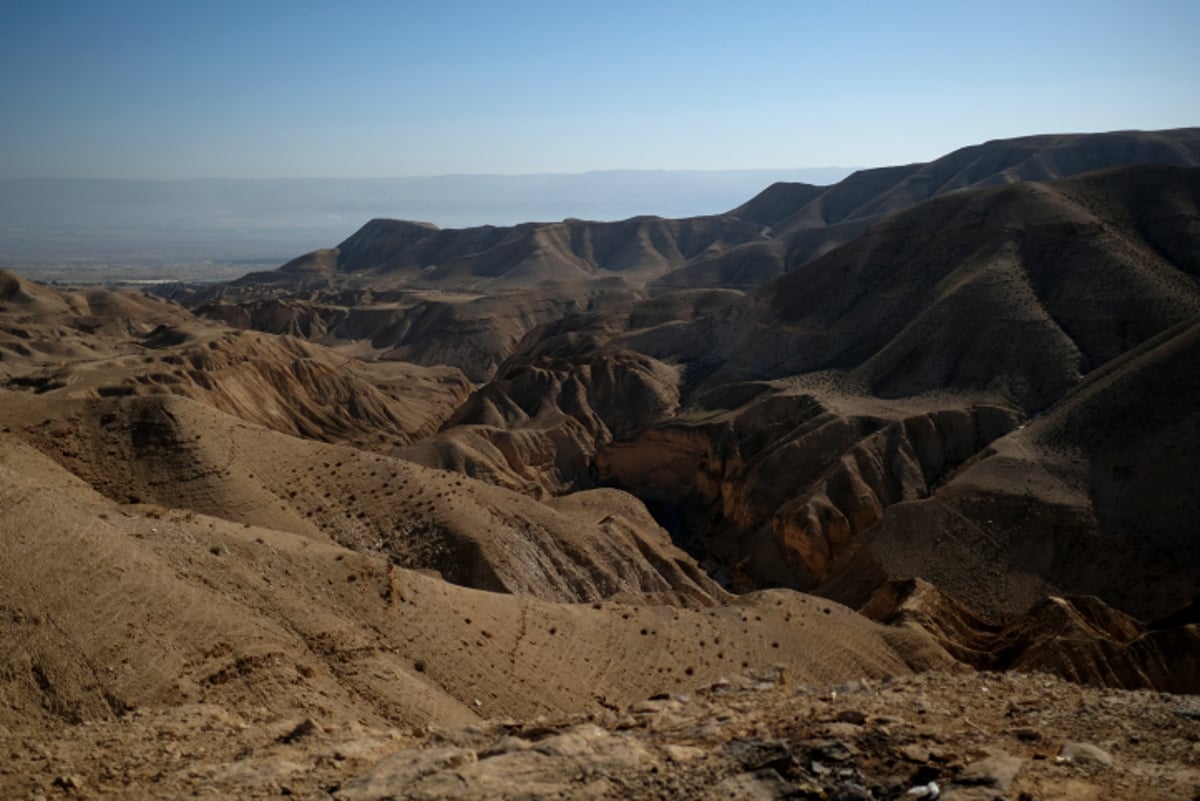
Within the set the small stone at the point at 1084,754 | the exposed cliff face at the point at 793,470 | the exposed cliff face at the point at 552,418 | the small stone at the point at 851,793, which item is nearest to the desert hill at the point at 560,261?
the exposed cliff face at the point at 552,418

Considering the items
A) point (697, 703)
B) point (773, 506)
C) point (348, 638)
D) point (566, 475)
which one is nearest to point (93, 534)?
point (348, 638)

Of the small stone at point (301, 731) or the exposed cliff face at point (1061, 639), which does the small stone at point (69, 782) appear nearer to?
the small stone at point (301, 731)

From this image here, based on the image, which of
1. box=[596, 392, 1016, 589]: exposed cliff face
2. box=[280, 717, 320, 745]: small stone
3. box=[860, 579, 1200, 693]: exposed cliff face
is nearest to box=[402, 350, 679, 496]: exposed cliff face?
box=[596, 392, 1016, 589]: exposed cliff face

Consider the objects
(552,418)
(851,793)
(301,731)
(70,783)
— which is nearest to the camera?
(851,793)

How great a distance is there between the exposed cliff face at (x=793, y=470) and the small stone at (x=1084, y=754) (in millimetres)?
Result: 28214

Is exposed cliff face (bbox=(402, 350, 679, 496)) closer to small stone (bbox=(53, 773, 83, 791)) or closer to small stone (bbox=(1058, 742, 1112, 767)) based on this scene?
small stone (bbox=(53, 773, 83, 791))

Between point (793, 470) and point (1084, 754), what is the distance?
38907 mm

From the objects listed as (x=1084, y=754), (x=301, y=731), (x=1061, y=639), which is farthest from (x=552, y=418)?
(x=1084, y=754)

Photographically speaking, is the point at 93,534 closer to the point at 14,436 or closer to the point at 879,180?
the point at 14,436

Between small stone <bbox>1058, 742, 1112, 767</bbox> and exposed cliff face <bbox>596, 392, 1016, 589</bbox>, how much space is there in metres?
28.2

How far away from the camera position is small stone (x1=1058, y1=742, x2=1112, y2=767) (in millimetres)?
10453

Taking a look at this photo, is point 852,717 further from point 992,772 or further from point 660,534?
point 660,534

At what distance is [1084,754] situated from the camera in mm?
10672

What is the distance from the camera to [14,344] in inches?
2601
